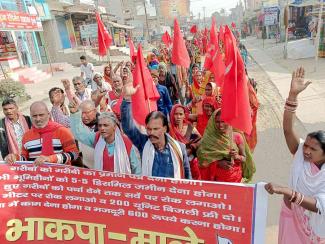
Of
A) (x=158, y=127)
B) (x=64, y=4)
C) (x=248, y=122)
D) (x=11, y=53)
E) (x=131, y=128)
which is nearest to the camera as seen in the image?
(x=158, y=127)

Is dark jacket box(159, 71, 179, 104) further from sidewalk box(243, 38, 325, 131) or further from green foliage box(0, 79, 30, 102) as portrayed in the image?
green foliage box(0, 79, 30, 102)

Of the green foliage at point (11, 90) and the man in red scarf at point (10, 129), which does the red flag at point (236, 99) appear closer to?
the man in red scarf at point (10, 129)

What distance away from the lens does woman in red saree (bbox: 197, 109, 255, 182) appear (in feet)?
9.83

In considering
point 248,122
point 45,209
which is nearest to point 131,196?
point 45,209

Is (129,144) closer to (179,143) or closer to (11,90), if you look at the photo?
(179,143)

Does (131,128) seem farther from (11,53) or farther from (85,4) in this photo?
(85,4)

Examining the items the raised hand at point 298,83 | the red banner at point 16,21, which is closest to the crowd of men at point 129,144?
the raised hand at point 298,83

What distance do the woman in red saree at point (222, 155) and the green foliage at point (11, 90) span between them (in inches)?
411

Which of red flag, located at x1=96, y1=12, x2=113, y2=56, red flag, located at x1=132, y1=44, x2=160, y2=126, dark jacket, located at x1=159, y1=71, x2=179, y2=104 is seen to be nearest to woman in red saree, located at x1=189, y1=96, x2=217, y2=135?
red flag, located at x1=132, y1=44, x2=160, y2=126

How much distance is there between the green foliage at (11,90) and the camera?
11780mm

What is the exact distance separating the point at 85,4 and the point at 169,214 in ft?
117

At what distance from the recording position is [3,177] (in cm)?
272

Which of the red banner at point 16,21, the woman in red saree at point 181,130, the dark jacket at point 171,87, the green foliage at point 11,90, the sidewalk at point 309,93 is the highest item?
the red banner at point 16,21

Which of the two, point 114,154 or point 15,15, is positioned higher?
point 15,15
